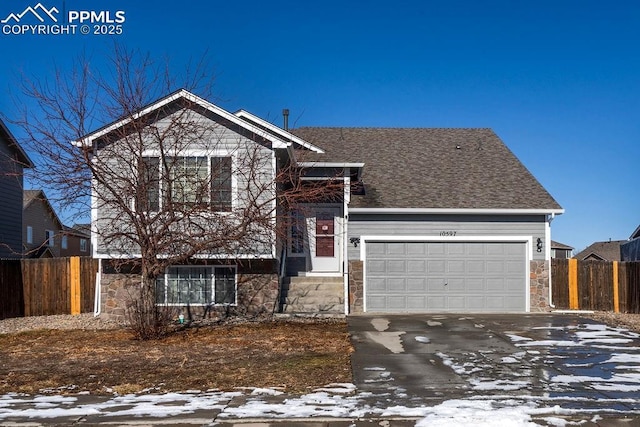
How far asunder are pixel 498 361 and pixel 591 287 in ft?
32.2

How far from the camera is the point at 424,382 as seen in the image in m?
8.76

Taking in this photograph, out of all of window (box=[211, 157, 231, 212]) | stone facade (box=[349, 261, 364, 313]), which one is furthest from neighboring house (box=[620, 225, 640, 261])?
window (box=[211, 157, 231, 212])

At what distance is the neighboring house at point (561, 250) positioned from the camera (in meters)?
61.5

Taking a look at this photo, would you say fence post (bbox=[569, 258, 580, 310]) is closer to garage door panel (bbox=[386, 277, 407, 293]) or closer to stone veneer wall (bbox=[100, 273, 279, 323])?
garage door panel (bbox=[386, 277, 407, 293])

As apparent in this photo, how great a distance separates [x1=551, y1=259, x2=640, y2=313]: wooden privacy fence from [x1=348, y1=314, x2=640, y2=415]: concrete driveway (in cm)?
279

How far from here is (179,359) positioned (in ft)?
35.2

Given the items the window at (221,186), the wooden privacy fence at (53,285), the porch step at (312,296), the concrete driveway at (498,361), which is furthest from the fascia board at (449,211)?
the wooden privacy fence at (53,285)

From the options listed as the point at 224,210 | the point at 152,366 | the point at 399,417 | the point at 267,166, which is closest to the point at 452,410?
the point at 399,417

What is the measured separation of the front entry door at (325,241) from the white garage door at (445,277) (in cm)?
185

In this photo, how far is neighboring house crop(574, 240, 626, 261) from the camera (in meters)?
59.9

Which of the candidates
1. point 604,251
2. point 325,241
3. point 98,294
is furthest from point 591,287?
point 604,251

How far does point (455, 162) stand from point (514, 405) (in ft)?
44.7

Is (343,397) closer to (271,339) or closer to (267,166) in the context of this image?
(271,339)

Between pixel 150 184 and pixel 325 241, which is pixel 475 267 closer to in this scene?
pixel 325 241
